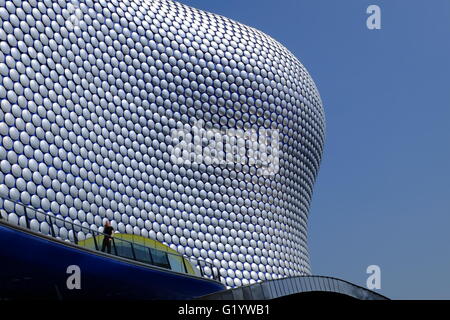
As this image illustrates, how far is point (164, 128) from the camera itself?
91.6 ft

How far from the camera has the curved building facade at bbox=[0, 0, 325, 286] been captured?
2164cm

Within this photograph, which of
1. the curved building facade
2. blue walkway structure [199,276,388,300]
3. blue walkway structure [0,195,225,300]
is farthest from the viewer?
the curved building facade

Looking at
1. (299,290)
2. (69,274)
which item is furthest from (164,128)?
(69,274)

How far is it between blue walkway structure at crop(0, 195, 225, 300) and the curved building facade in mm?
3279

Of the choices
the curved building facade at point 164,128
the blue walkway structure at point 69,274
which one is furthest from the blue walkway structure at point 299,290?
the curved building facade at point 164,128

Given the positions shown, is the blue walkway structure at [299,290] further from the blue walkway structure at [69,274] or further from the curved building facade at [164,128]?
the curved building facade at [164,128]

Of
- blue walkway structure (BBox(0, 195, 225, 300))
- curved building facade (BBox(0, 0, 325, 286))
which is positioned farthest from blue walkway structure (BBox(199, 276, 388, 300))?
curved building facade (BBox(0, 0, 325, 286))

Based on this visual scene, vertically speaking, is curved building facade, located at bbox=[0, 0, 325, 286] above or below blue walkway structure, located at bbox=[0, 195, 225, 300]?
above

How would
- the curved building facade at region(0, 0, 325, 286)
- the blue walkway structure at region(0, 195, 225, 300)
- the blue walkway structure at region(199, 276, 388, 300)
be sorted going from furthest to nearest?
the curved building facade at region(0, 0, 325, 286) < the blue walkway structure at region(199, 276, 388, 300) < the blue walkway structure at region(0, 195, 225, 300)

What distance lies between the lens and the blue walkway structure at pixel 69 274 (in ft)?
38.3

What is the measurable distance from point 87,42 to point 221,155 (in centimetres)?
782

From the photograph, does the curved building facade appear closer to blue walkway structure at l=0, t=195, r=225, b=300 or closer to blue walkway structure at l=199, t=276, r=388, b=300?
blue walkway structure at l=0, t=195, r=225, b=300

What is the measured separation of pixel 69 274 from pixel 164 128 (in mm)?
15369
